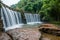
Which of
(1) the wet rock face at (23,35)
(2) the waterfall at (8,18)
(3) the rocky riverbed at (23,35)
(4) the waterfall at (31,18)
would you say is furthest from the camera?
(4) the waterfall at (31,18)

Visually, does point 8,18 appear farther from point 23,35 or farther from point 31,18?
point 31,18

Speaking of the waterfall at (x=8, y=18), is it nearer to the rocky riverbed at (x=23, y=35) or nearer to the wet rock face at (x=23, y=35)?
the rocky riverbed at (x=23, y=35)

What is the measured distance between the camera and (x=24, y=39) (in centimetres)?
738

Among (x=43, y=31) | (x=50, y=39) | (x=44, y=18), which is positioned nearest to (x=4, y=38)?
(x=50, y=39)

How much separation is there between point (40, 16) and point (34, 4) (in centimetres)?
672

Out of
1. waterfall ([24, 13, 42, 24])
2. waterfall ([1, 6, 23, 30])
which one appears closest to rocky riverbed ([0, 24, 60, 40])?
waterfall ([1, 6, 23, 30])

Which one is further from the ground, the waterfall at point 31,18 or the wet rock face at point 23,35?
the wet rock face at point 23,35

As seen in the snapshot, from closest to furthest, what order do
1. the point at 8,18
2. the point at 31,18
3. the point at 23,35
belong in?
the point at 23,35 < the point at 8,18 < the point at 31,18

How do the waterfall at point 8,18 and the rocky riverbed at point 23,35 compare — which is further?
the waterfall at point 8,18

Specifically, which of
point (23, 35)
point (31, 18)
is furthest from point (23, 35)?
point (31, 18)

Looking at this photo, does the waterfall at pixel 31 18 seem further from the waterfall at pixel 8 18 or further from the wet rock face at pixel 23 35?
the wet rock face at pixel 23 35

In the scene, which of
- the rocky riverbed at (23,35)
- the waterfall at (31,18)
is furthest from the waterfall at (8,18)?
the rocky riverbed at (23,35)

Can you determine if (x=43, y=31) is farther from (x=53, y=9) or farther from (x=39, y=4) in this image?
(x=39, y=4)

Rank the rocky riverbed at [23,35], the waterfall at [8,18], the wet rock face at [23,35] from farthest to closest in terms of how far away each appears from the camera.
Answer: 1. the waterfall at [8,18]
2. the wet rock face at [23,35]
3. the rocky riverbed at [23,35]
